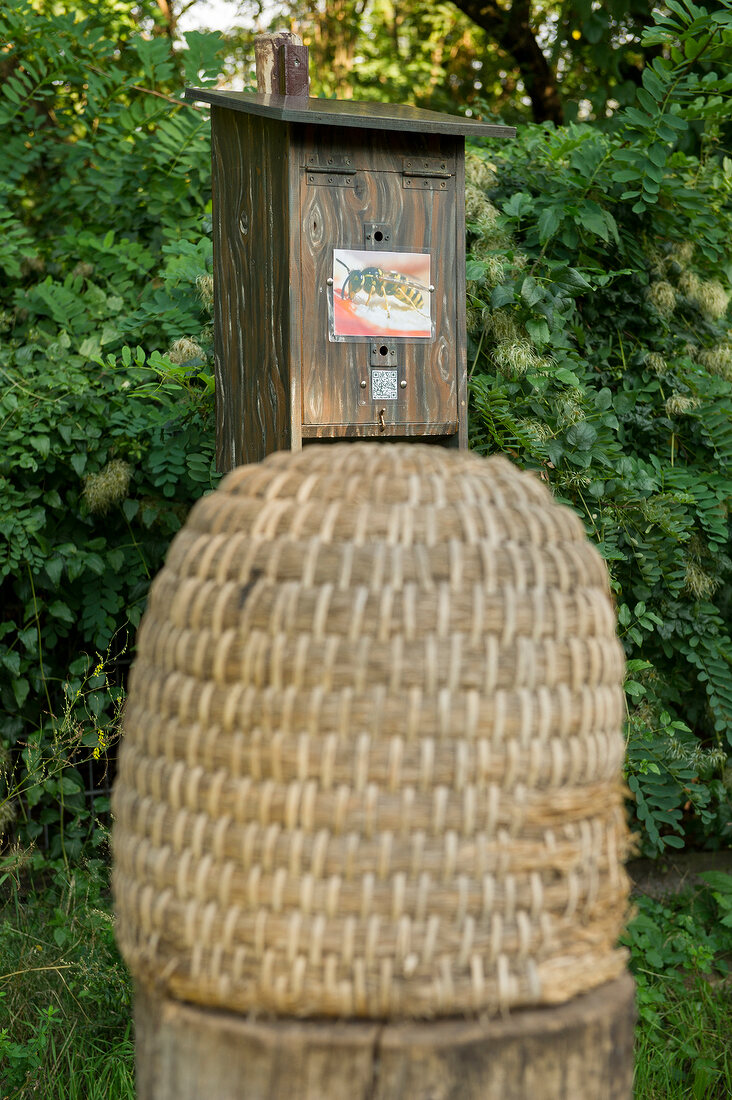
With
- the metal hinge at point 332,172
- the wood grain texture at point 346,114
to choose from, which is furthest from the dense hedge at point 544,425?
the metal hinge at point 332,172

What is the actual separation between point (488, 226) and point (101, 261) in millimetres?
1846

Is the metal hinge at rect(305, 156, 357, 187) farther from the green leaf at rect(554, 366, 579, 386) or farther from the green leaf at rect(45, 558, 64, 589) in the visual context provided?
the green leaf at rect(45, 558, 64, 589)

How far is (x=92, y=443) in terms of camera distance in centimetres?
376

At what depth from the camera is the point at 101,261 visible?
4645 millimetres

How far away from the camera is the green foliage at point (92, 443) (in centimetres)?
367

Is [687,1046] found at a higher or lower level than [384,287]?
lower

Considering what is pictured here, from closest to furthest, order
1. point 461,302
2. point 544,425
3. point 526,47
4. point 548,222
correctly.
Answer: point 461,302
point 544,425
point 548,222
point 526,47

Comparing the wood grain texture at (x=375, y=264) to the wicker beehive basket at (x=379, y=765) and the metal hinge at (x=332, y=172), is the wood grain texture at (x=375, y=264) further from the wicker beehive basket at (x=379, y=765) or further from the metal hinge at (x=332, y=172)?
the wicker beehive basket at (x=379, y=765)

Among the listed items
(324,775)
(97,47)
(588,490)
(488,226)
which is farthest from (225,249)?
(97,47)

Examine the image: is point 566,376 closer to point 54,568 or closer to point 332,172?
point 332,172

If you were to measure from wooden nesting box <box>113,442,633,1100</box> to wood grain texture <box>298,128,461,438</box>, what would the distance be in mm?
1605

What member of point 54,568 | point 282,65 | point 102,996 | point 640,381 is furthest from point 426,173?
point 102,996

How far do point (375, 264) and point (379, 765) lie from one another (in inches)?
77.7

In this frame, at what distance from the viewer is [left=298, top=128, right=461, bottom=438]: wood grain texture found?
2.74 metres
